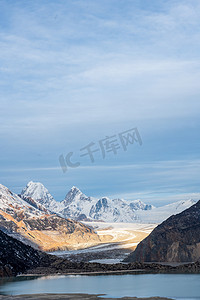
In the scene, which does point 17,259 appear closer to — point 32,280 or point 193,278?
point 32,280

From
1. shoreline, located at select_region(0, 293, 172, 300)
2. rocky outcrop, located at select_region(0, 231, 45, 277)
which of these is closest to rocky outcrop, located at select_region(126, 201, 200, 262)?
rocky outcrop, located at select_region(0, 231, 45, 277)

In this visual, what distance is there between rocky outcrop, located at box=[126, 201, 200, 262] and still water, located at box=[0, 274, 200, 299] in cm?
2296

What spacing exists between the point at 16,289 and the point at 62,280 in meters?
13.3

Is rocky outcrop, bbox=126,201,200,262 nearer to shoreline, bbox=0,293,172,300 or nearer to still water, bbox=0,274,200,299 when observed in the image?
still water, bbox=0,274,200,299

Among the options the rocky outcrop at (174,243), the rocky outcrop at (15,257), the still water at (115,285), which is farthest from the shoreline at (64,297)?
the rocky outcrop at (174,243)

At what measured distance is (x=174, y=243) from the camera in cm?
10819

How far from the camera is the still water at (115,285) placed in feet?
203

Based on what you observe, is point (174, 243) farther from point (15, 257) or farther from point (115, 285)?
point (115, 285)

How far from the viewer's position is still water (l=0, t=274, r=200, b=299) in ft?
203

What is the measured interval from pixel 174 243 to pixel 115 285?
1559 inches

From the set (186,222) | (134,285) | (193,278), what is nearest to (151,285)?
(134,285)

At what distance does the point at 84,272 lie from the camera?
93438 millimetres

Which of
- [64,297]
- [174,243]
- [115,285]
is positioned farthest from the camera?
[174,243]

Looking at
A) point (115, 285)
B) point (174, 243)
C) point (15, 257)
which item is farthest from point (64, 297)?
point (174, 243)
